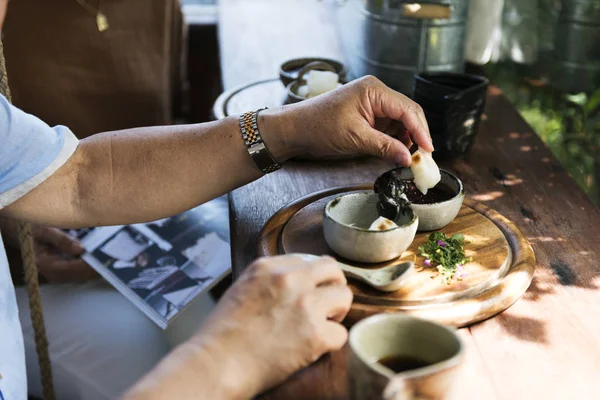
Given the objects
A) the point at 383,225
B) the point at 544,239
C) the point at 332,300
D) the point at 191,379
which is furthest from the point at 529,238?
the point at 191,379

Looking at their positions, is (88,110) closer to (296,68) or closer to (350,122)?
(296,68)

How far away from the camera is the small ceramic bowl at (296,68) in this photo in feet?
6.02

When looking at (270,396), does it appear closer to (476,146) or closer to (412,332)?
(412,332)

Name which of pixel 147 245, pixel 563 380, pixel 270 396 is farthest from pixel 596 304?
pixel 147 245

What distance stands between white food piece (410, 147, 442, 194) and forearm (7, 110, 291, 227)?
26cm

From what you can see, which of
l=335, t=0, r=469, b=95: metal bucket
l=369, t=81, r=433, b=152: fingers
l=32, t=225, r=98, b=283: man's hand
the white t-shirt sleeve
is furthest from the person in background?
l=369, t=81, r=433, b=152: fingers

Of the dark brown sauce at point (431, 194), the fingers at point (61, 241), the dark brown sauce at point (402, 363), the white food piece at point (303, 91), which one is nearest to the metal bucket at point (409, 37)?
the white food piece at point (303, 91)

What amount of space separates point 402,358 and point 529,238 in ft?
1.75

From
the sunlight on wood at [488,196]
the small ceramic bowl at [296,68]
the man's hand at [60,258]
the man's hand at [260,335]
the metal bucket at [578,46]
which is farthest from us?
the metal bucket at [578,46]

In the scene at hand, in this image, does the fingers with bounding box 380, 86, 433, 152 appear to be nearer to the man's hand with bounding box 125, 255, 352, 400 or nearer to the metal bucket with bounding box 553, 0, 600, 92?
the man's hand with bounding box 125, 255, 352, 400

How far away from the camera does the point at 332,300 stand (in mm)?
905

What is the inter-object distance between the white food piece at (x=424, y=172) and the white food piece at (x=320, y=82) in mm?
521

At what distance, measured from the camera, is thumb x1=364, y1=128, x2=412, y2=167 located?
1.22m

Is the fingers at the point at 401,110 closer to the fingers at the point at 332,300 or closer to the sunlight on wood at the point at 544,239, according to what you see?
the sunlight on wood at the point at 544,239
